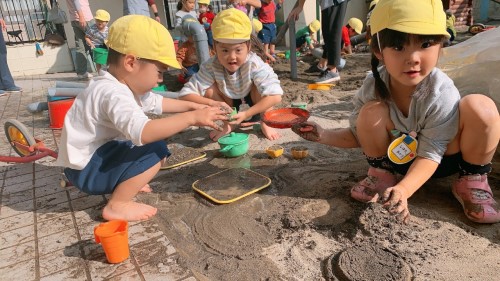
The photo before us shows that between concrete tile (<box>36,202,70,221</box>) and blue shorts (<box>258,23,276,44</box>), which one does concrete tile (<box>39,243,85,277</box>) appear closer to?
concrete tile (<box>36,202,70,221</box>)

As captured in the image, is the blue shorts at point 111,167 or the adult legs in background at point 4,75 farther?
the adult legs in background at point 4,75

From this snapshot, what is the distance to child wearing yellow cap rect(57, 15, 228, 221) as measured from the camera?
1.87m

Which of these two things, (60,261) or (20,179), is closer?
(60,261)

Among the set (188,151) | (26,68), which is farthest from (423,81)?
(26,68)

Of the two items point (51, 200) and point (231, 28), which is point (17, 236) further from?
point (231, 28)

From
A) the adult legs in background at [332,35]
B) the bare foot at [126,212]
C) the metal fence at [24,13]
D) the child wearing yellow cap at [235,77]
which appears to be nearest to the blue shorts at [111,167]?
the bare foot at [126,212]

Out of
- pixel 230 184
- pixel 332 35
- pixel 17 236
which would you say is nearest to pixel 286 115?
pixel 230 184

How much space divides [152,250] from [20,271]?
0.57m

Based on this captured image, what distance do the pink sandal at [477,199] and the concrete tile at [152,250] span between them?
142cm

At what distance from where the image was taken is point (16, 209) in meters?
2.19

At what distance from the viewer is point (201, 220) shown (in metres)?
1.96

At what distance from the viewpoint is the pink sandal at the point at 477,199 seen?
5.71ft

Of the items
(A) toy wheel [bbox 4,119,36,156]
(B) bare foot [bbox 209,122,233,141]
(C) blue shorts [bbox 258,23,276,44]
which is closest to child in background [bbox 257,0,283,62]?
(C) blue shorts [bbox 258,23,276,44]

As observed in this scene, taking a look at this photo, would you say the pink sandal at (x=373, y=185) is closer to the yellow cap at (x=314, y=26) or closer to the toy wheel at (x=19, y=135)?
the toy wheel at (x=19, y=135)
